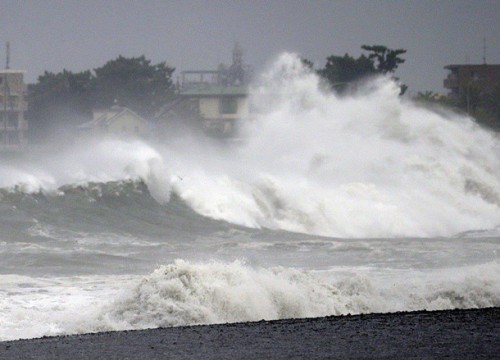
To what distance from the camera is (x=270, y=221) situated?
30844 mm

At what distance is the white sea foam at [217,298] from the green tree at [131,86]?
9189 centimetres

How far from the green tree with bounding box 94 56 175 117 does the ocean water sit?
165ft

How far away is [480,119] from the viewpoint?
89250mm

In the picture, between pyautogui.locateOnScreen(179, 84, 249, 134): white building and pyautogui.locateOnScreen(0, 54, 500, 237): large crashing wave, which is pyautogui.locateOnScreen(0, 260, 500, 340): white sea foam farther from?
pyautogui.locateOnScreen(179, 84, 249, 134): white building

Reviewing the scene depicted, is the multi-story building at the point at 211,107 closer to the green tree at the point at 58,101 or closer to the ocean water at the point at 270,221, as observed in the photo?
the green tree at the point at 58,101

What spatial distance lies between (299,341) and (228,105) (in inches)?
3537

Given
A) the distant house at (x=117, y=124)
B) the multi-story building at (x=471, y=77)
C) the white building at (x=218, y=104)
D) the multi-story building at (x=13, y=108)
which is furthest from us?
the multi-story building at (x=471, y=77)

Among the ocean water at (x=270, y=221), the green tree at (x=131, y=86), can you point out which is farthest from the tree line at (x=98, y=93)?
the ocean water at (x=270, y=221)

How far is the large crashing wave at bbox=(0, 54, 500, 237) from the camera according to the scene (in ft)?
104

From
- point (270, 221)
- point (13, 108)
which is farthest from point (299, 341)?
point (13, 108)

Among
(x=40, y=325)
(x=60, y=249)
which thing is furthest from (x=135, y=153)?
(x=40, y=325)

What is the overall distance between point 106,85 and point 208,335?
325ft

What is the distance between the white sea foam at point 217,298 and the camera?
12.1m

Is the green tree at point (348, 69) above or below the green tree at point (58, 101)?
above
